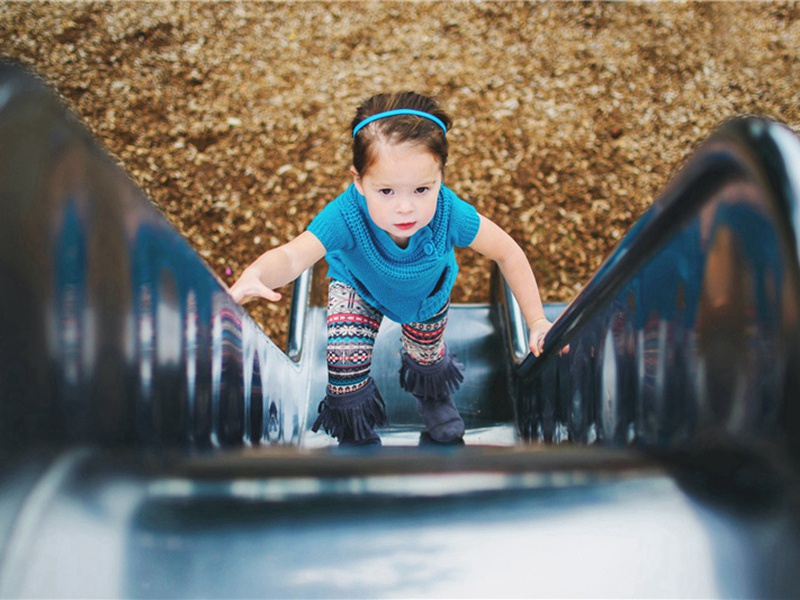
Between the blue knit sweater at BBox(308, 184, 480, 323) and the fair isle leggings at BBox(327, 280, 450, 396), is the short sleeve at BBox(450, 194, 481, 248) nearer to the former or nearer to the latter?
the blue knit sweater at BBox(308, 184, 480, 323)

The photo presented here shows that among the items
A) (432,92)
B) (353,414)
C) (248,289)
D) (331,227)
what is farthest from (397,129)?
(432,92)

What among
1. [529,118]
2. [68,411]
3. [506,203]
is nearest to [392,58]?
[529,118]

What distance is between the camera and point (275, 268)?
1.55 meters

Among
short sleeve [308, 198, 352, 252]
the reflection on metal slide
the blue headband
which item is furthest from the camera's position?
short sleeve [308, 198, 352, 252]

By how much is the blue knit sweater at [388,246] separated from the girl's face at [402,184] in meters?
0.14

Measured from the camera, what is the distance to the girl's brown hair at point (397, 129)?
144 centimetres

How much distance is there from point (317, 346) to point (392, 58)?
7.45ft

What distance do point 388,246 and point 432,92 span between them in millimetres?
2541

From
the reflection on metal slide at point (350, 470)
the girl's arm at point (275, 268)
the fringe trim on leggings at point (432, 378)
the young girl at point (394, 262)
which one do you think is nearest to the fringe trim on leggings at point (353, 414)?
the young girl at point (394, 262)

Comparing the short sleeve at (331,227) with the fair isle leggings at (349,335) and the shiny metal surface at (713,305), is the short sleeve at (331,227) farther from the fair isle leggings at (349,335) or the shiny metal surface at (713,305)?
the shiny metal surface at (713,305)

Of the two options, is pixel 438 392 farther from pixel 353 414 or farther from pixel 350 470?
pixel 350 470

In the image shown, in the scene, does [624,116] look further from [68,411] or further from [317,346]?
[68,411]

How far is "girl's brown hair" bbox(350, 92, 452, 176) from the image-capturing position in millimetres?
1439

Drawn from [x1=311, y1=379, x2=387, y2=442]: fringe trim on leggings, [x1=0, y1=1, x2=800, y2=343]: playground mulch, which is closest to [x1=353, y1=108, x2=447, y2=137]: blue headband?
[x1=311, y1=379, x2=387, y2=442]: fringe trim on leggings
